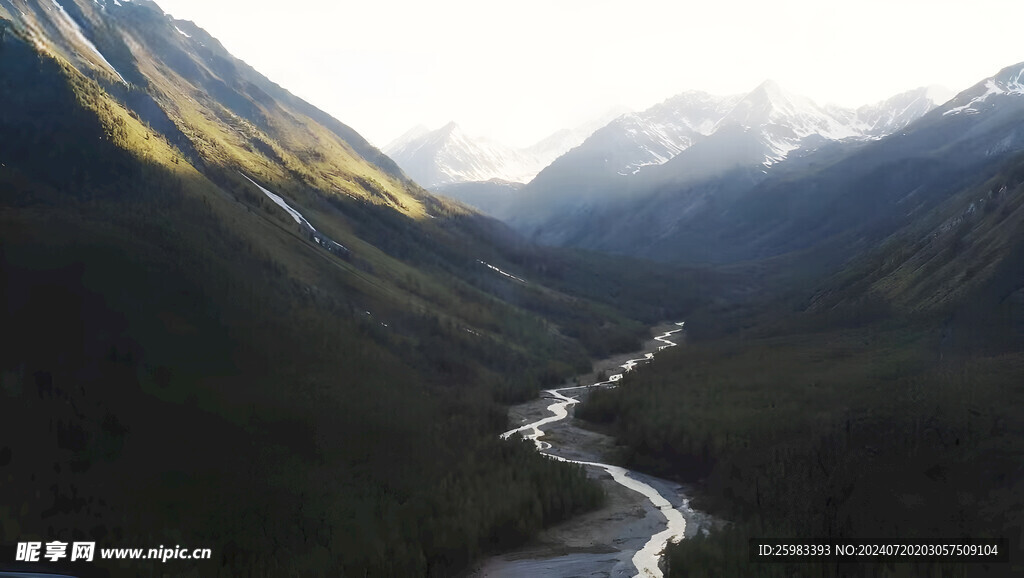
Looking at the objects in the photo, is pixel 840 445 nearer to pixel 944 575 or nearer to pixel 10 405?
pixel 944 575

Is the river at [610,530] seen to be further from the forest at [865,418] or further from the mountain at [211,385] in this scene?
the forest at [865,418]

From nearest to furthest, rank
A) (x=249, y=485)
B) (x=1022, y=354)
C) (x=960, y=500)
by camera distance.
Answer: (x=960, y=500) < (x=249, y=485) < (x=1022, y=354)

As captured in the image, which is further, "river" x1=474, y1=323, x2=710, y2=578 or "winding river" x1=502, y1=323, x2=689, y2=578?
"winding river" x1=502, y1=323, x2=689, y2=578

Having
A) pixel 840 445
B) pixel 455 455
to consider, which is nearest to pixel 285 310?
pixel 455 455

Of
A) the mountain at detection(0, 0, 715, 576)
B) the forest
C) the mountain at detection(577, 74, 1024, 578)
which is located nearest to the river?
the mountain at detection(0, 0, 715, 576)

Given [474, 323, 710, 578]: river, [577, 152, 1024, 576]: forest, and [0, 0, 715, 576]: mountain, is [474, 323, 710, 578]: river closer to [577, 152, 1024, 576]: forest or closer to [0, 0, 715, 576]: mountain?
[0, 0, 715, 576]: mountain

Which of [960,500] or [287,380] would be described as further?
[287,380]
